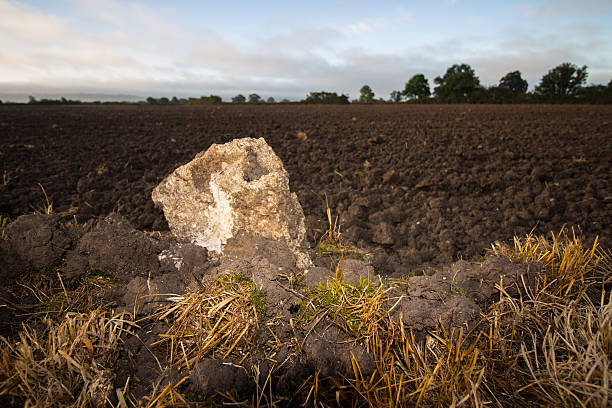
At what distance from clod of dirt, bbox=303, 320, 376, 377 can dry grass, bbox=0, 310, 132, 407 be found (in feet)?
3.74

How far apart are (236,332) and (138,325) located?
677 millimetres

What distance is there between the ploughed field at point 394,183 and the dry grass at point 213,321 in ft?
6.33

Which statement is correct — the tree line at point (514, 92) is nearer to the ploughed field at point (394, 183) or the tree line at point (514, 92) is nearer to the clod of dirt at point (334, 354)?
the ploughed field at point (394, 183)

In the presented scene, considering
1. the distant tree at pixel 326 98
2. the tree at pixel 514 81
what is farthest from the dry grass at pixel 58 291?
the tree at pixel 514 81

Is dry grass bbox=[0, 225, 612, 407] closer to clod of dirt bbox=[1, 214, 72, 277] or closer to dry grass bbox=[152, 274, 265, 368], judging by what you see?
dry grass bbox=[152, 274, 265, 368]

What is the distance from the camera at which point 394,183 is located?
6.44 m

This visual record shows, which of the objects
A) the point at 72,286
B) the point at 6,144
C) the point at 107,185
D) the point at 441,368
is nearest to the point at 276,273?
the point at 441,368

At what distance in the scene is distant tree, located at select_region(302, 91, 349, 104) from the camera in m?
50.0

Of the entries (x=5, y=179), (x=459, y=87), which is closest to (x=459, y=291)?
(x=5, y=179)

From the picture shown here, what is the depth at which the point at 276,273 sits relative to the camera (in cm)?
233

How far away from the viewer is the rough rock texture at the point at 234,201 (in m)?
2.77

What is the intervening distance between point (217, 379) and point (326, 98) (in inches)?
2085

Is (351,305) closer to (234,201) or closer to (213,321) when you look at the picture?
(213,321)

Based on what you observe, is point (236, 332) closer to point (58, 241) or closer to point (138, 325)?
point (138, 325)
